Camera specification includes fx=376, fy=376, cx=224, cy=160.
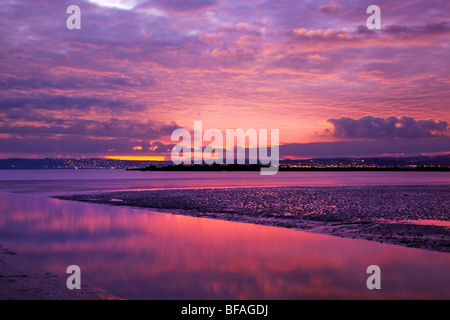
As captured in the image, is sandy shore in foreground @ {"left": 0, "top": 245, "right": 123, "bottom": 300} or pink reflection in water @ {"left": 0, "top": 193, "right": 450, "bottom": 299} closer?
sandy shore in foreground @ {"left": 0, "top": 245, "right": 123, "bottom": 300}

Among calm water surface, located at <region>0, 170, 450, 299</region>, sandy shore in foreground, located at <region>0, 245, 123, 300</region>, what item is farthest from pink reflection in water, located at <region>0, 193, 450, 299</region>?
sandy shore in foreground, located at <region>0, 245, 123, 300</region>

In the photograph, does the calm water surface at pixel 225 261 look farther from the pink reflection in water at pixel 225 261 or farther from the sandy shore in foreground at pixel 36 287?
the sandy shore in foreground at pixel 36 287

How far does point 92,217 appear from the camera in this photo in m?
27.1

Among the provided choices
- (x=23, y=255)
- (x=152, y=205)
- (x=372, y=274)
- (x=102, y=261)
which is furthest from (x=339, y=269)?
(x=152, y=205)

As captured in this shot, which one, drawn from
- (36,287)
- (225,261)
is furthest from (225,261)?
(36,287)

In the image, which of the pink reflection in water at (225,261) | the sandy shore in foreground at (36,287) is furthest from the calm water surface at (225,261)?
the sandy shore in foreground at (36,287)

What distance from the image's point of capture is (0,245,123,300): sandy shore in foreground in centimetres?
948

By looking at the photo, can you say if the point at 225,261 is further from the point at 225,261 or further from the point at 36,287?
the point at 36,287

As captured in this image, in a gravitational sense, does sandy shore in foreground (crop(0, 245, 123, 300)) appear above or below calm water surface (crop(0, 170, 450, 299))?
above

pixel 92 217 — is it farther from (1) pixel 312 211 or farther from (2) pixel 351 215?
(2) pixel 351 215

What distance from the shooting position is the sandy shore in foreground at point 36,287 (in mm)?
9484

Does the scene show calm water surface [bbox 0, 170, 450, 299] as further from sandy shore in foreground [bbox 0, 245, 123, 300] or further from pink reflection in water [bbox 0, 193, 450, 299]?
sandy shore in foreground [bbox 0, 245, 123, 300]

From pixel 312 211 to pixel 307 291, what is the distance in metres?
18.3

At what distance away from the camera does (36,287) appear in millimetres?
10281
